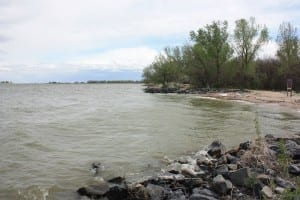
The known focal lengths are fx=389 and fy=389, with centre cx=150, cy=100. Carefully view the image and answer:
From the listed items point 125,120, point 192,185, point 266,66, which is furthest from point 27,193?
point 266,66

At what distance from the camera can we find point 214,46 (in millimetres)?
77188

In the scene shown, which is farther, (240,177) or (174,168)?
(174,168)

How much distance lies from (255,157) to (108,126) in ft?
50.7

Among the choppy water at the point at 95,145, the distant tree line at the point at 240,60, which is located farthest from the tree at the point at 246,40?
the choppy water at the point at 95,145

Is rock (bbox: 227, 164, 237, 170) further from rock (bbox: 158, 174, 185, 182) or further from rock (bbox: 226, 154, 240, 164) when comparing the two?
rock (bbox: 158, 174, 185, 182)

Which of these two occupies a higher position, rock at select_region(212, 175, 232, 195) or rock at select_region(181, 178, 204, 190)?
rock at select_region(212, 175, 232, 195)

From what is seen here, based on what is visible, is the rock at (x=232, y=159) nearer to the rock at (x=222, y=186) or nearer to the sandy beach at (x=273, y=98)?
the rock at (x=222, y=186)

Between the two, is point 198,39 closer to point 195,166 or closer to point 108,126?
point 108,126

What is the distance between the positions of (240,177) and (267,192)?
1245mm

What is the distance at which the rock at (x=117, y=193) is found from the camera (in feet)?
32.7

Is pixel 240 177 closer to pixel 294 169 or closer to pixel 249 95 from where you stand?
→ pixel 294 169

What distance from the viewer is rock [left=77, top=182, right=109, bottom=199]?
33.9 ft

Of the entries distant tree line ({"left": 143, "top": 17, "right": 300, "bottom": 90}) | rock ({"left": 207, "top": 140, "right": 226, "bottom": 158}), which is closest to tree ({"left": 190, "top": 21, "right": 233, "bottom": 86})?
distant tree line ({"left": 143, "top": 17, "right": 300, "bottom": 90})

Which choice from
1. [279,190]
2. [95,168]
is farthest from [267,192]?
[95,168]
